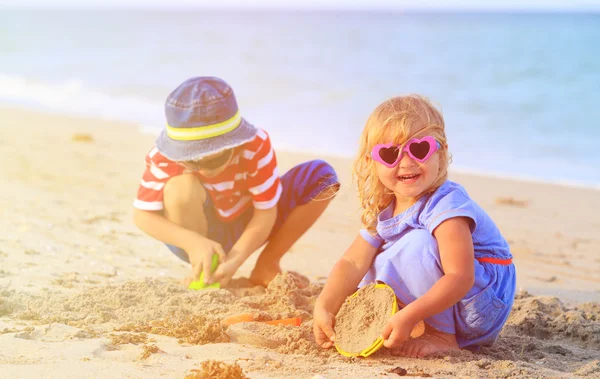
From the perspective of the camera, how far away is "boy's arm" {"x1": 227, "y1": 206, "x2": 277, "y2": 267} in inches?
128

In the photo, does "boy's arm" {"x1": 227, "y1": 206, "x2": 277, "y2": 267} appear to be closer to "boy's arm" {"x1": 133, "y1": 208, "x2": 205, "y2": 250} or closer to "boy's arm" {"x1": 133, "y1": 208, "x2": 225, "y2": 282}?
"boy's arm" {"x1": 133, "y1": 208, "x2": 225, "y2": 282}

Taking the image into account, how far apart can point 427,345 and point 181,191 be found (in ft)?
4.64

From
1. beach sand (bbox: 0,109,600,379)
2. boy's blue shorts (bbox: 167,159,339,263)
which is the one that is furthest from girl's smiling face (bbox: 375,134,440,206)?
boy's blue shorts (bbox: 167,159,339,263)

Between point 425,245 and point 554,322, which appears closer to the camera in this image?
point 425,245

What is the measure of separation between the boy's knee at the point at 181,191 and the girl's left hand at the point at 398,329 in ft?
4.41

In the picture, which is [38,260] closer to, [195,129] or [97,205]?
[195,129]

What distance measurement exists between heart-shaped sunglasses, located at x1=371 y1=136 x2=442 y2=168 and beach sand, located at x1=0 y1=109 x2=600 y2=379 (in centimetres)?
67

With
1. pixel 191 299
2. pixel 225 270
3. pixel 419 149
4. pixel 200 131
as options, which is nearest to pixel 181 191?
pixel 200 131

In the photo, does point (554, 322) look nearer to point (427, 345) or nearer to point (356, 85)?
point (427, 345)

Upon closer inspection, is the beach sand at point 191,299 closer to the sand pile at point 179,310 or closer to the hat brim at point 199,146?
the sand pile at point 179,310

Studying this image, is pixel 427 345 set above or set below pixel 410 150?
below

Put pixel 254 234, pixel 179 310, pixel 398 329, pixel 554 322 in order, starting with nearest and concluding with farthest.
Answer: pixel 398 329 < pixel 179 310 < pixel 554 322 < pixel 254 234

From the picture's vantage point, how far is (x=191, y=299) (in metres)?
2.98

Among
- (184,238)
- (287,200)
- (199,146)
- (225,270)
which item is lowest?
(225,270)
